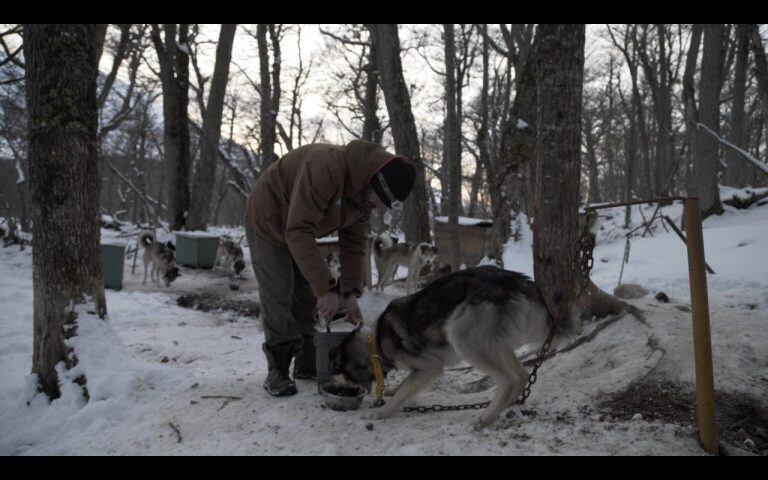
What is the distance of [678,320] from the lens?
488 cm

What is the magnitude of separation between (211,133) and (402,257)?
7969 millimetres

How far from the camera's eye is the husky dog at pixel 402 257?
456 inches

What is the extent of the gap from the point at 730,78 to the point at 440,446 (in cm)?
3068

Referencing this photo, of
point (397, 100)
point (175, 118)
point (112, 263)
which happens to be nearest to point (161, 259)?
point (112, 263)

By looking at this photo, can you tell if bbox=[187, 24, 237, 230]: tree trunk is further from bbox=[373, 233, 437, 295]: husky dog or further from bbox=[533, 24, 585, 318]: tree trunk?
bbox=[533, 24, 585, 318]: tree trunk

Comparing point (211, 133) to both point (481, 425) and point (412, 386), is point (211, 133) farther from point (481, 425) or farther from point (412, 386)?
point (481, 425)

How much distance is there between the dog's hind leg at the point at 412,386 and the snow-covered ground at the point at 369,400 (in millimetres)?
105

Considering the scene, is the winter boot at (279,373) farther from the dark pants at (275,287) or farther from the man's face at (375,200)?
the man's face at (375,200)

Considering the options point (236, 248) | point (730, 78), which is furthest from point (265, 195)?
point (730, 78)

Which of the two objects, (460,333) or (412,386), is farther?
(412,386)

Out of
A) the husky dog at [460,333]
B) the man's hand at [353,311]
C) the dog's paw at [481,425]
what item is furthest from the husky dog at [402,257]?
the dog's paw at [481,425]

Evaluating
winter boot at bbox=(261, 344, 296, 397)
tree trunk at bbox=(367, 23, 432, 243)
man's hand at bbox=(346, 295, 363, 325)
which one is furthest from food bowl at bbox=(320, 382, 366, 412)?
tree trunk at bbox=(367, 23, 432, 243)

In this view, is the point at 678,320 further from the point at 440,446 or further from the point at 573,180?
the point at 440,446

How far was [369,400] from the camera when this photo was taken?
4.19 metres
